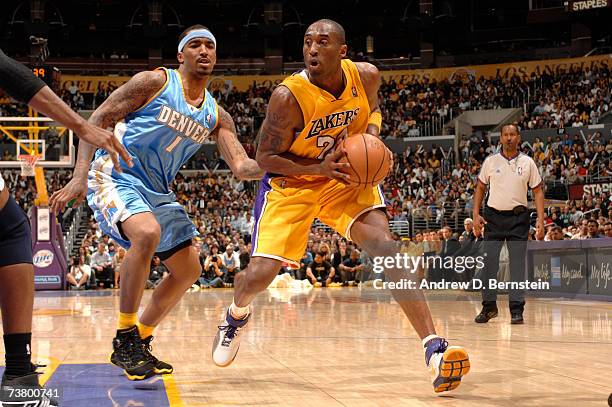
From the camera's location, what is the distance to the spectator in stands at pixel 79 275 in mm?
17641

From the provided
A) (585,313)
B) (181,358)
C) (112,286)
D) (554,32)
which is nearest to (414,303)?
(181,358)

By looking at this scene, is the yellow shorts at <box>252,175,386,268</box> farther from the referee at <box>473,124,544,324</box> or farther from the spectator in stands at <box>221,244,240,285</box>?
the spectator in stands at <box>221,244,240,285</box>

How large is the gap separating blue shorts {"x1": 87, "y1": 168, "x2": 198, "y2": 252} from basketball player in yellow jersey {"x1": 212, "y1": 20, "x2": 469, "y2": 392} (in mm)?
511

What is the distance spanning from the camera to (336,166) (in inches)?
156

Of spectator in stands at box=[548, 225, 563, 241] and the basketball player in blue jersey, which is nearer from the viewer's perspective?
the basketball player in blue jersey

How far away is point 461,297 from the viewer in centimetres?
1181

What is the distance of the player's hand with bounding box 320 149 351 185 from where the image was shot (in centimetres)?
397

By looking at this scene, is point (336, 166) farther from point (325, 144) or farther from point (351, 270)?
point (351, 270)

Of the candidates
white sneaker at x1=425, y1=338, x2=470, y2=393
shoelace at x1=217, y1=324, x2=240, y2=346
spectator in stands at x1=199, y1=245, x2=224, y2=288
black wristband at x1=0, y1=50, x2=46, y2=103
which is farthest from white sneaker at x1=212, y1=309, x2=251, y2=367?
spectator in stands at x1=199, y1=245, x2=224, y2=288

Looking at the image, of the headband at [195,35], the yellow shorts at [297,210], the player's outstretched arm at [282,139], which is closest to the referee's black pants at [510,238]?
the yellow shorts at [297,210]

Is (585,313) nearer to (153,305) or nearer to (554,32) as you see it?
(153,305)

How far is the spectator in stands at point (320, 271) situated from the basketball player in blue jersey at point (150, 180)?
44.3 feet

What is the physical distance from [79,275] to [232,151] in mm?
14111

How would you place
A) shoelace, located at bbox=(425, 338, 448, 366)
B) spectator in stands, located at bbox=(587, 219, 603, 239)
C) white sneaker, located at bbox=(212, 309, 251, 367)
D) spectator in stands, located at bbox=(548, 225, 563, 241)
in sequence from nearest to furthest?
shoelace, located at bbox=(425, 338, 448, 366), white sneaker, located at bbox=(212, 309, 251, 367), spectator in stands, located at bbox=(548, 225, 563, 241), spectator in stands, located at bbox=(587, 219, 603, 239)
